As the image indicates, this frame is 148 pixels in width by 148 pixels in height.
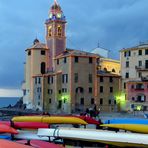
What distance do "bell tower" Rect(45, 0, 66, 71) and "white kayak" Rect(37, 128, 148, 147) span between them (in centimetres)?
6283

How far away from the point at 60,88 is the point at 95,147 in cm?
5869

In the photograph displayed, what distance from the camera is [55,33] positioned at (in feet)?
257

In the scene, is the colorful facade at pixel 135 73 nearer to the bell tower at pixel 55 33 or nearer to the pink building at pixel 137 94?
the pink building at pixel 137 94

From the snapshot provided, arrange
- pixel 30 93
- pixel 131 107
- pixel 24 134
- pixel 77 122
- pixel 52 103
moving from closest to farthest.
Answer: pixel 24 134 → pixel 77 122 → pixel 131 107 → pixel 52 103 → pixel 30 93

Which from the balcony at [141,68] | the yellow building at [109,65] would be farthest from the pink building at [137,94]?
the yellow building at [109,65]

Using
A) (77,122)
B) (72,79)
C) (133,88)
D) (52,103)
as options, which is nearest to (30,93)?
(52,103)

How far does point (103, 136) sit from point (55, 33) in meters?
67.5

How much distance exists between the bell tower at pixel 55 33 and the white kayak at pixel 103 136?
6283 centimetres

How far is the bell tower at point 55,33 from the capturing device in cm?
7725

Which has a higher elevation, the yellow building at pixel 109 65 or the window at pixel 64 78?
the yellow building at pixel 109 65

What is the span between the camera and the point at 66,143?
12695 mm

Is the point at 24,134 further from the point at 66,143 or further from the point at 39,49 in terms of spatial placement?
the point at 39,49

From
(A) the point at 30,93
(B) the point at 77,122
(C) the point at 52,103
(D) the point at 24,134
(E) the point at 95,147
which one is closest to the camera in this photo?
(E) the point at 95,147

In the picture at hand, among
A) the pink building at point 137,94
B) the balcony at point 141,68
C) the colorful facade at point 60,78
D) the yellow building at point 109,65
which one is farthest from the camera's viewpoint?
the yellow building at point 109,65
